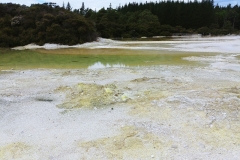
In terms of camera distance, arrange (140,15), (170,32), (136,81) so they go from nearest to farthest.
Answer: (136,81) < (170,32) < (140,15)

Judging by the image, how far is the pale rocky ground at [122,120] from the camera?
4750mm

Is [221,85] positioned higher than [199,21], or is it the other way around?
[199,21]

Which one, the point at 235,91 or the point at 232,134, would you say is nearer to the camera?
the point at 232,134

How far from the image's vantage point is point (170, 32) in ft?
224

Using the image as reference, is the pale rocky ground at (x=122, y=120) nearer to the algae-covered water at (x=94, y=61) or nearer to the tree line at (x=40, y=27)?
the algae-covered water at (x=94, y=61)

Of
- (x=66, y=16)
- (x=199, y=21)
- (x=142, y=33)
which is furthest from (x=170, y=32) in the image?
(x=66, y=16)

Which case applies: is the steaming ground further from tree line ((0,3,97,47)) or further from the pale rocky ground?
tree line ((0,3,97,47))

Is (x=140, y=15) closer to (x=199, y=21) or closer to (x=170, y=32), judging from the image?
(x=170, y=32)

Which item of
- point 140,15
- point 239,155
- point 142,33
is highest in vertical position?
point 140,15

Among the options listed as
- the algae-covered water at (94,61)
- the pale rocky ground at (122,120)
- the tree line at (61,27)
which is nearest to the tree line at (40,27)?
the tree line at (61,27)

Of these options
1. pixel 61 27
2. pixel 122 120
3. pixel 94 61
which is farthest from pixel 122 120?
pixel 61 27

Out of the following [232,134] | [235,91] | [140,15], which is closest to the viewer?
[232,134]

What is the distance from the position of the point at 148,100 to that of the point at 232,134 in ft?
9.47

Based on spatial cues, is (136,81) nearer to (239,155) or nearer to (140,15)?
(239,155)
